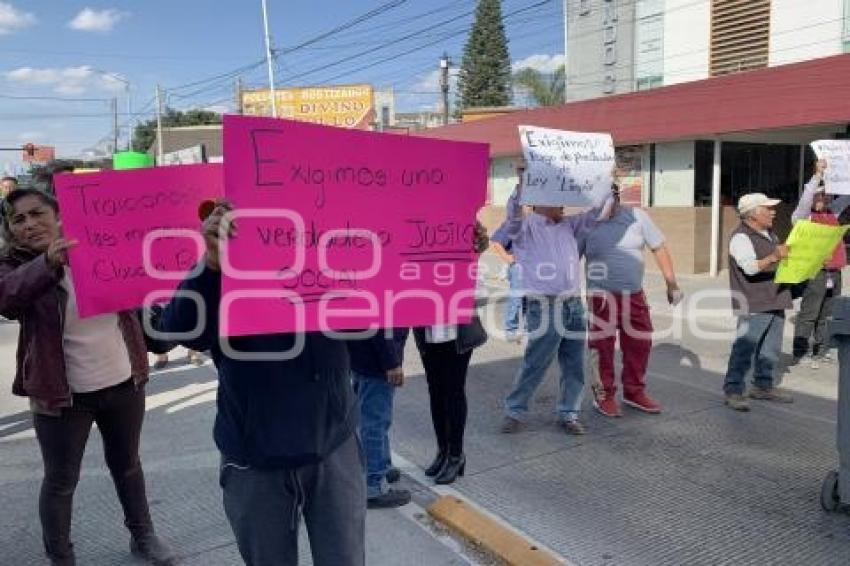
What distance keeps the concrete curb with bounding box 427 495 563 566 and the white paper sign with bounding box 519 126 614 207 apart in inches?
78.1

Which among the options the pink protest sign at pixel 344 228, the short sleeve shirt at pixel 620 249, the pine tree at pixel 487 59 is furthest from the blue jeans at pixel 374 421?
the pine tree at pixel 487 59

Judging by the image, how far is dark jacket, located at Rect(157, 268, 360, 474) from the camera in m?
2.21

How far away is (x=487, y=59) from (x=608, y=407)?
186ft

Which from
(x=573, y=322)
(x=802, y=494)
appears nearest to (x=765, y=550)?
(x=802, y=494)

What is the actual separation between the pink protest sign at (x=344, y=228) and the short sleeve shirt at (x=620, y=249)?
3161 millimetres

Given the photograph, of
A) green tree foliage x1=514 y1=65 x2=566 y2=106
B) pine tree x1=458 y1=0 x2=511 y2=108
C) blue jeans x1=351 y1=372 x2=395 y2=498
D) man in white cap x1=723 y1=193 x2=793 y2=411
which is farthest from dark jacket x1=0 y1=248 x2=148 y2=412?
pine tree x1=458 y1=0 x2=511 y2=108

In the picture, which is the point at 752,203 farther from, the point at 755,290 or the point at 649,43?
the point at 649,43

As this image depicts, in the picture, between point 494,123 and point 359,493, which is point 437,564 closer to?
point 359,493

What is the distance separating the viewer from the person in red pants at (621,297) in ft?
18.5

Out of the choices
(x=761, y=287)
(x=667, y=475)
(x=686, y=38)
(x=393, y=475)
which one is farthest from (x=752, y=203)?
(x=686, y=38)

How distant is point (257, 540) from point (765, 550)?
253 cm

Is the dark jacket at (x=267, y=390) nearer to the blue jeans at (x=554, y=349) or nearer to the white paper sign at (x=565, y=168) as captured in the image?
the white paper sign at (x=565, y=168)

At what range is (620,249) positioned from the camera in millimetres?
5609

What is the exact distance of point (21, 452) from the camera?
5.29 meters
